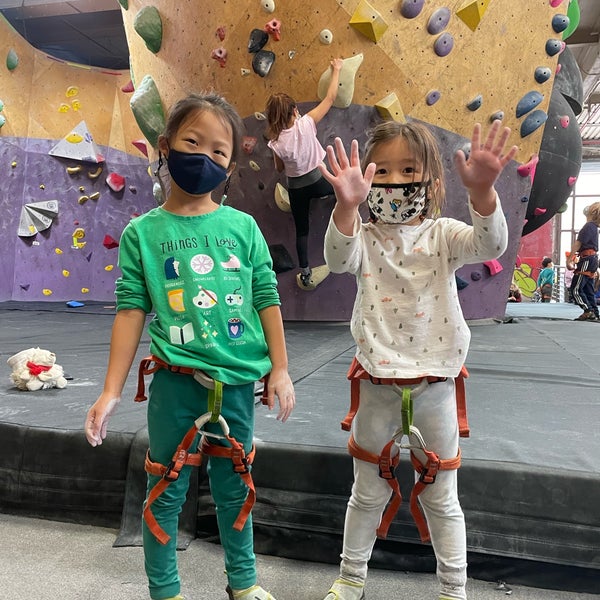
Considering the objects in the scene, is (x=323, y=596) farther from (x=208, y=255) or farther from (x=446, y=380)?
(x=208, y=255)

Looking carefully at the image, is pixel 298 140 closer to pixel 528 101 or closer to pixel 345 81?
pixel 345 81

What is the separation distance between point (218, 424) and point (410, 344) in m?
0.38

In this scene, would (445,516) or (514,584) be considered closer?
(445,516)

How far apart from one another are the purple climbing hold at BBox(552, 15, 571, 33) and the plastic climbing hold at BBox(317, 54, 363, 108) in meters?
1.34

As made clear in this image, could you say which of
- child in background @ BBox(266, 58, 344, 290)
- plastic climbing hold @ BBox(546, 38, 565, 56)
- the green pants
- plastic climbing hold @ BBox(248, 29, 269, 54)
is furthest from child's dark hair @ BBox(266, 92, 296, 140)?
the green pants

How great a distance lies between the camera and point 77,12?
655cm

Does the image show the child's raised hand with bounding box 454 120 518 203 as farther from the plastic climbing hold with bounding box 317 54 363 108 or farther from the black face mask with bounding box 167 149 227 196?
the plastic climbing hold with bounding box 317 54 363 108

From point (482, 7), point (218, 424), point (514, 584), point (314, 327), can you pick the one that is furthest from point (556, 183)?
point (218, 424)

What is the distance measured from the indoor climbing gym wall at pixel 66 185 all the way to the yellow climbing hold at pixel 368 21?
13.4ft

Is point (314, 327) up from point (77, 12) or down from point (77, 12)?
down

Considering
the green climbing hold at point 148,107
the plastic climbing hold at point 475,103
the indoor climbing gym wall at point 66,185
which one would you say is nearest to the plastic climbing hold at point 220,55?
the green climbing hold at point 148,107

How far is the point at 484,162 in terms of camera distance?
945 millimetres

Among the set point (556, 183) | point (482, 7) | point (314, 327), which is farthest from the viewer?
point (556, 183)

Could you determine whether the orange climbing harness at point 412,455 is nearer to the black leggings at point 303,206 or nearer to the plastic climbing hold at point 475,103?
the black leggings at point 303,206
